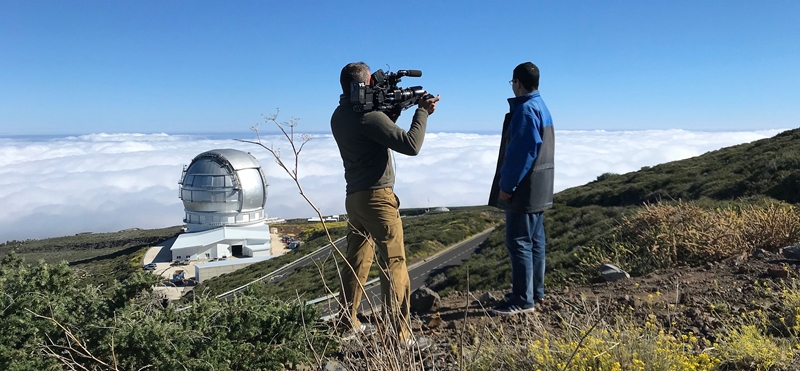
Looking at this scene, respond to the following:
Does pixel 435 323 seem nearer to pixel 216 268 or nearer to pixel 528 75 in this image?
pixel 528 75

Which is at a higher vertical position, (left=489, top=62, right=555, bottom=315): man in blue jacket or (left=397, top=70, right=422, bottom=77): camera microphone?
(left=397, top=70, right=422, bottom=77): camera microphone

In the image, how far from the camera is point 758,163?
13.3 m

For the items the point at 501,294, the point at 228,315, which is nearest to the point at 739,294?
the point at 501,294

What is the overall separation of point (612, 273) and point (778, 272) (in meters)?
1.24

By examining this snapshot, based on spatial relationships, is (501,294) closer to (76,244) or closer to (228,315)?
(228,315)

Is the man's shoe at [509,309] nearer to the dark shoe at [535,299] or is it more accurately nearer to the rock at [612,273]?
the dark shoe at [535,299]

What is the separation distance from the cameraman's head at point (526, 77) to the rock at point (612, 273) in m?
2.05

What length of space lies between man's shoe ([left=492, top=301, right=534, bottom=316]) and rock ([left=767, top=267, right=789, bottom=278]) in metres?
1.76

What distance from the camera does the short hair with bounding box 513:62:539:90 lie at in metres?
3.45

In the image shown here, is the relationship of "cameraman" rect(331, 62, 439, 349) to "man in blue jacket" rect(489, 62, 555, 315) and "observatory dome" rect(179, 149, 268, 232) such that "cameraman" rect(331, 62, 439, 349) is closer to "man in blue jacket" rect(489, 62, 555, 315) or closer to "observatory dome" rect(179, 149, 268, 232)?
"man in blue jacket" rect(489, 62, 555, 315)

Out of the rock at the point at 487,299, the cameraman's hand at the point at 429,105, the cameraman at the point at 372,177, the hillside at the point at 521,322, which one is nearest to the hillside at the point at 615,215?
the hillside at the point at 521,322

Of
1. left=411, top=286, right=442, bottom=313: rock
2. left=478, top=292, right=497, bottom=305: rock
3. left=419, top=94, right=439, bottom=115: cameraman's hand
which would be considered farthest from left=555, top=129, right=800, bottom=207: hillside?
left=419, top=94, right=439, bottom=115: cameraman's hand

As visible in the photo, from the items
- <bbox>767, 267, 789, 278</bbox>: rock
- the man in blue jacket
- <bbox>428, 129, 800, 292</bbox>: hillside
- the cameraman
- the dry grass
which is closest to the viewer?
the cameraman

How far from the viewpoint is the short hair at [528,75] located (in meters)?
3.45
